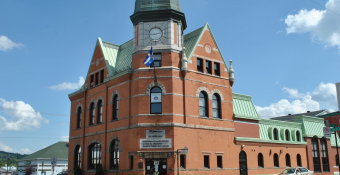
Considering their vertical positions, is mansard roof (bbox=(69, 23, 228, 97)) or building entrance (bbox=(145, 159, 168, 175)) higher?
mansard roof (bbox=(69, 23, 228, 97))

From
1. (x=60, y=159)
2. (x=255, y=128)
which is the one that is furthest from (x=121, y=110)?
(x=60, y=159)

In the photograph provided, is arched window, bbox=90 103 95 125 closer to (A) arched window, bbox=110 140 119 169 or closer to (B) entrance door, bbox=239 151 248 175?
(A) arched window, bbox=110 140 119 169

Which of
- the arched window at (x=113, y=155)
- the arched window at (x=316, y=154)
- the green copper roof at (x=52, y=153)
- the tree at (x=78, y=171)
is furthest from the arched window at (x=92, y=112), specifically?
the green copper roof at (x=52, y=153)

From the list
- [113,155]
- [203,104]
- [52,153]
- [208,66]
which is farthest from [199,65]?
[52,153]

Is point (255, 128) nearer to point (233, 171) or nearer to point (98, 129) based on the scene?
point (233, 171)

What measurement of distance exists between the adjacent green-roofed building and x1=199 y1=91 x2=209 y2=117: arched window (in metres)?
54.0

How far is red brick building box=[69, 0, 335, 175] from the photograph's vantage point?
28547 millimetres

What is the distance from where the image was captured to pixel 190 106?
30125 millimetres

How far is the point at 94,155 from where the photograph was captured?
35.3 metres

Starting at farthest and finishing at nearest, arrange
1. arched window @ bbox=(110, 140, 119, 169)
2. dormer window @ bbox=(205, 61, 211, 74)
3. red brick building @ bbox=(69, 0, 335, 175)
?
1. dormer window @ bbox=(205, 61, 211, 74)
2. arched window @ bbox=(110, 140, 119, 169)
3. red brick building @ bbox=(69, 0, 335, 175)

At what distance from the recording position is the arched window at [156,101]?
95.8 feet

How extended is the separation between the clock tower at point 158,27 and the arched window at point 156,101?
3.93 meters

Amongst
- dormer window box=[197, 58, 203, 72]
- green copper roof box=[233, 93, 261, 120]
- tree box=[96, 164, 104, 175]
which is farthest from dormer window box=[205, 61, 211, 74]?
tree box=[96, 164, 104, 175]

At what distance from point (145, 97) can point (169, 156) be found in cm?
571
